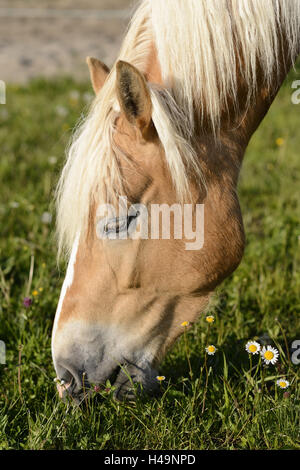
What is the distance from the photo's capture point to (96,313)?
6.08ft

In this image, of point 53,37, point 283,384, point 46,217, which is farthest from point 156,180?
point 53,37

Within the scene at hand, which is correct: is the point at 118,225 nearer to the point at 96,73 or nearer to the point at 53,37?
the point at 96,73

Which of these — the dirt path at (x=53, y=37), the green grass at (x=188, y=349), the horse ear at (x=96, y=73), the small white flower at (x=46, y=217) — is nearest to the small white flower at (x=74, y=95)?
the dirt path at (x=53, y=37)

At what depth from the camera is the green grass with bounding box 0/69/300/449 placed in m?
1.90

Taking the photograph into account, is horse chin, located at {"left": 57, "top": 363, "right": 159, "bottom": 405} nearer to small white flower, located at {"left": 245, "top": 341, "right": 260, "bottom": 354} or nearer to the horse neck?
small white flower, located at {"left": 245, "top": 341, "right": 260, "bottom": 354}

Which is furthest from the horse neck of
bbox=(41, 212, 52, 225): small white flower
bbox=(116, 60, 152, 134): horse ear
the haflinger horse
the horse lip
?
bbox=(41, 212, 52, 225): small white flower

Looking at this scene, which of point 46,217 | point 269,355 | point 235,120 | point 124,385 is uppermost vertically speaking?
point 235,120

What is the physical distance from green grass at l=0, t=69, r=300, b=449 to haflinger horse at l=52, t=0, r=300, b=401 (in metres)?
0.15

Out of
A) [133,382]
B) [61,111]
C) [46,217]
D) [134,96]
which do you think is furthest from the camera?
[61,111]

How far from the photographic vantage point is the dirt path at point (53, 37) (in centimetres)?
771

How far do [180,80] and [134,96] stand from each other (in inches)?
9.6

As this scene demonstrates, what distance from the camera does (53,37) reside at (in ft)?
30.9

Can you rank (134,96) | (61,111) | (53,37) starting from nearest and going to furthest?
(134,96)
(61,111)
(53,37)
